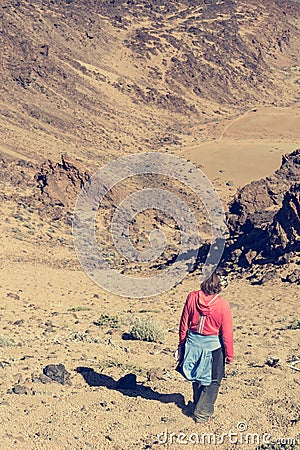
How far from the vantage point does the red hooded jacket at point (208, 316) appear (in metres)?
6.21

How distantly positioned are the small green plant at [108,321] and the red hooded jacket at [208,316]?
5.35 metres

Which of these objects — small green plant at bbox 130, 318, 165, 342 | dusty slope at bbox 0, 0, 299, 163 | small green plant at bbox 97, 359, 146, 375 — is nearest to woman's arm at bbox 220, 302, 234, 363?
small green plant at bbox 97, 359, 146, 375

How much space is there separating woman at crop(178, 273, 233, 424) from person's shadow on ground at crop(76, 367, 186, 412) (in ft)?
2.44

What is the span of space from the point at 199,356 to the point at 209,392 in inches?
16.4

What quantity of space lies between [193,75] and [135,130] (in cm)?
1045

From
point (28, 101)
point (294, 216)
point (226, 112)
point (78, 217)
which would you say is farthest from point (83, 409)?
point (226, 112)

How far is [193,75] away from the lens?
156ft

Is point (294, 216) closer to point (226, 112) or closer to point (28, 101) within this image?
point (28, 101)

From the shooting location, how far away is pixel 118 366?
29.0ft

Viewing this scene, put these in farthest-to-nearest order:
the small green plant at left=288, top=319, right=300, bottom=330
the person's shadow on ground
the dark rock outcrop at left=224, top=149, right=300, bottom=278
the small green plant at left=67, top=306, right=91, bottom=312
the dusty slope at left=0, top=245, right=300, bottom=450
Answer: the dark rock outcrop at left=224, top=149, right=300, bottom=278 < the small green plant at left=67, top=306, right=91, bottom=312 < the small green plant at left=288, top=319, right=300, bottom=330 < the person's shadow on ground < the dusty slope at left=0, top=245, right=300, bottom=450

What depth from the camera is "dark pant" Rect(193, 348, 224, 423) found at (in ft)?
21.1

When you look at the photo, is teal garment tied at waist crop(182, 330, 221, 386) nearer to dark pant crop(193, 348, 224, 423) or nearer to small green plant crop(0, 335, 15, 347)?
dark pant crop(193, 348, 224, 423)

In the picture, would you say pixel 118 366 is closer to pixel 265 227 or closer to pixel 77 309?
pixel 77 309

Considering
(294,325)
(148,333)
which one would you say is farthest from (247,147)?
(148,333)
